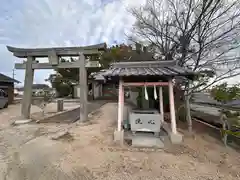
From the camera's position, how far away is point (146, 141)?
14.2 feet

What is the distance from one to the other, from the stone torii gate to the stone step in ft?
9.96

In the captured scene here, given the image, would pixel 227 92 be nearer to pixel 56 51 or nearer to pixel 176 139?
pixel 176 139

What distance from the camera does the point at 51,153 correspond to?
356 cm

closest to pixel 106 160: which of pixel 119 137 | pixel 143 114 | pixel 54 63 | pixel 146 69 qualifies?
pixel 119 137

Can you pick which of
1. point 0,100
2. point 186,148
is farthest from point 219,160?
point 0,100

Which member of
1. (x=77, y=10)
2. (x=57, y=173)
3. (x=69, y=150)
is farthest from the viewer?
(x=77, y=10)

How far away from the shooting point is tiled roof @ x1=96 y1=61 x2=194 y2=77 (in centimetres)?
395

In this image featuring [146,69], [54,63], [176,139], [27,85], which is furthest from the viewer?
[27,85]

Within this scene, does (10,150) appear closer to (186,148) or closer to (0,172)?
(0,172)

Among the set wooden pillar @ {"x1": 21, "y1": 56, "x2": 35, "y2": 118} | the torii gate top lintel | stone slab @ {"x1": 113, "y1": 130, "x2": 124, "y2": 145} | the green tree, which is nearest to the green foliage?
the green tree

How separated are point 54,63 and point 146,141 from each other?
17.8 ft

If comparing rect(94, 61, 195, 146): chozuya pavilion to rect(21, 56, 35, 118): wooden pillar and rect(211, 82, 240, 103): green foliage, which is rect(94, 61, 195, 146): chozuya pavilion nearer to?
rect(211, 82, 240, 103): green foliage

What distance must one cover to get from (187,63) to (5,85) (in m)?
16.6

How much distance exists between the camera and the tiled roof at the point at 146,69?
12.9 feet
